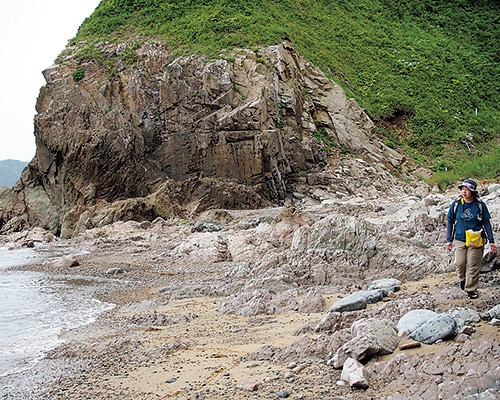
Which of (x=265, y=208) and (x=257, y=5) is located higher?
(x=257, y=5)

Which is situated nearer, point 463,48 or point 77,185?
point 77,185

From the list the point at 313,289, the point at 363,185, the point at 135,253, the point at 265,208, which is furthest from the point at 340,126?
the point at 313,289

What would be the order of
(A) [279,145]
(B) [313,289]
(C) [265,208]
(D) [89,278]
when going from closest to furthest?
1. (B) [313,289]
2. (D) [89,278]
3. (C) [265,208]
4. (A) [279,145]

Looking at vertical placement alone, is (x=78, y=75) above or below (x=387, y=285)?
above

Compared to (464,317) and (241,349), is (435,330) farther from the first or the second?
(241,349)

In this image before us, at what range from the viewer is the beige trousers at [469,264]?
5.87m

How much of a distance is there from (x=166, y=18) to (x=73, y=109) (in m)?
10.4

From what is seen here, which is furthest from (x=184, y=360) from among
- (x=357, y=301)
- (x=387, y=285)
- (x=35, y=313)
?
(x=35, y=313)

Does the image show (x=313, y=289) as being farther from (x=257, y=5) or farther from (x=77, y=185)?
(x=257, y=5)

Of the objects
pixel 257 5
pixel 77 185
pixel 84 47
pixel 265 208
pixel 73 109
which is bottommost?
pixel 265 208

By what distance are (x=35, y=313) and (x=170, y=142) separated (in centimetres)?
1969

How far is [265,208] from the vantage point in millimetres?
24859

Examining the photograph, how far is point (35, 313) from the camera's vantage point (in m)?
8.42

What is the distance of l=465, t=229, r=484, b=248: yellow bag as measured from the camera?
6.11m
